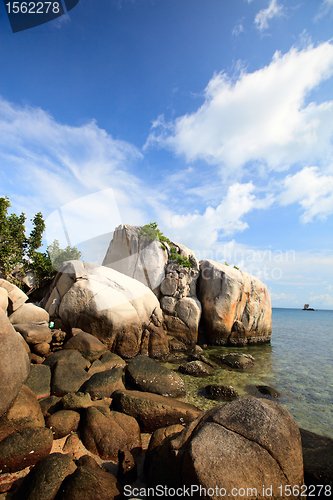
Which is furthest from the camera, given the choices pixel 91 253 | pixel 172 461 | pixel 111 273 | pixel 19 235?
pixel 19 235

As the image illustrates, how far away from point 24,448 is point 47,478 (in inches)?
45.2

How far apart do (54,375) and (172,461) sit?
5.16m

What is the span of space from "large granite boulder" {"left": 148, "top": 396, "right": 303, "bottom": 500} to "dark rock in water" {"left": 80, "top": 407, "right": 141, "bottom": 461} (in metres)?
1.43

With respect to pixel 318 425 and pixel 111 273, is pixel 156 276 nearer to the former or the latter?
pixel 111 273

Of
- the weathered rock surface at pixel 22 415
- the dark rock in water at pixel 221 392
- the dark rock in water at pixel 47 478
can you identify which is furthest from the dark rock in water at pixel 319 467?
the weathered rock surface at pixel 22 415

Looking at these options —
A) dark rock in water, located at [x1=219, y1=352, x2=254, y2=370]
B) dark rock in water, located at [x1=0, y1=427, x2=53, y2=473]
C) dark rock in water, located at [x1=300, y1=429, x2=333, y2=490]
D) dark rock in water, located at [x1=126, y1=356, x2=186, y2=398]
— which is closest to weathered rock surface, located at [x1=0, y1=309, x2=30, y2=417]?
dark rock in water, located at [x1=0, y1=427, x2=53, y2=473]

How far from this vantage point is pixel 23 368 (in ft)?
17.1

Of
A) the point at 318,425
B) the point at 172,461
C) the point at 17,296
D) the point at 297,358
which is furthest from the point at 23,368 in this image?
the point at 297,358

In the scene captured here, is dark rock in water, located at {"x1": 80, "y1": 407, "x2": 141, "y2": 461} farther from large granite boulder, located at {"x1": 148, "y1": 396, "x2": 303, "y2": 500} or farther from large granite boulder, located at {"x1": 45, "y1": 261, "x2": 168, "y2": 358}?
large granite boulder, located at {"x1": 45, "y1": 261, "x2": 168, "y2": 358}

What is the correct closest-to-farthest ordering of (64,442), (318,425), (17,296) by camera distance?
1. (64,442)
2. (318,425)
3. (17,296)

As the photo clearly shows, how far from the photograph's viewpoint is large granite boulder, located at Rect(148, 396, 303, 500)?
2.67 m

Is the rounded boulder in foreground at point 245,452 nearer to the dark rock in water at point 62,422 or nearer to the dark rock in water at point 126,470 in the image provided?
the dark rock in water at point 126,470

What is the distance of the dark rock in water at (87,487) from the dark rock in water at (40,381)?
3.84 metres

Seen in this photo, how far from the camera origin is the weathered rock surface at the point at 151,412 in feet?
17.5
